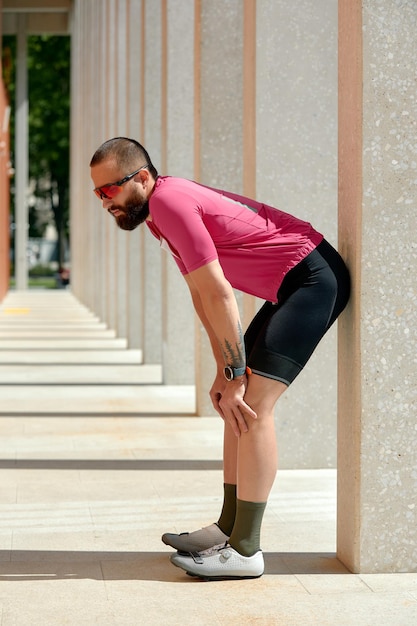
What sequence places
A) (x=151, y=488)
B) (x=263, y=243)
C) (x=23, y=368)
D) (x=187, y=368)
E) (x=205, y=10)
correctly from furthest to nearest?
(x=23, y=368) < (x=187, y=368) < (x=205, y=10) < (x=151, y=488) < (x=263, y=243)

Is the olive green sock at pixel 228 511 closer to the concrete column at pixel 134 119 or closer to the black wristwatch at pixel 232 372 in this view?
the black wristwatch at pixel 232 372

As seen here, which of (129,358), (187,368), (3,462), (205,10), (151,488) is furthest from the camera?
(129,358)

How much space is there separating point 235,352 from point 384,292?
0.72 metres

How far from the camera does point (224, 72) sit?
10078 mm

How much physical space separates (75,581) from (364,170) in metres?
1.98

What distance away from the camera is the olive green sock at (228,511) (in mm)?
4986

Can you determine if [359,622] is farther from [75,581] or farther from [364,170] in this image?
[364,170]

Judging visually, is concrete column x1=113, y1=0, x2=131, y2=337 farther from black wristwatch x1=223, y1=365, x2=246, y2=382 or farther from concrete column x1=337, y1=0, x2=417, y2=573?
black wristwatch x1=223, y1=365, x2=246, y2=382

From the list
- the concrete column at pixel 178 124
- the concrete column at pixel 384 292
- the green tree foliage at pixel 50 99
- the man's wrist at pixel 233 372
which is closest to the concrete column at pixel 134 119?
the concrete column at pixel 178 124

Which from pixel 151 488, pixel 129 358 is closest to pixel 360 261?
pixel 151 488

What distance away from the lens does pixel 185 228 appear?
4.42 meters

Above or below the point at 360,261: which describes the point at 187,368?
below

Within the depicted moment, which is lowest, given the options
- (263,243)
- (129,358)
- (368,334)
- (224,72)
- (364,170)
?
(129,358)

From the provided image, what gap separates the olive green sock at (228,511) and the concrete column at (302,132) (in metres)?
2.46
